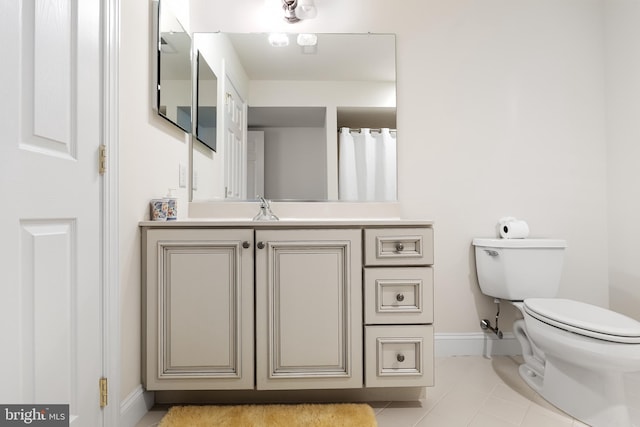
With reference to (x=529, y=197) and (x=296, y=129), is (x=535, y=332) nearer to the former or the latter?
(x=529, y=197)

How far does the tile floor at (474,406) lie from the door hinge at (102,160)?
1022 millimetres

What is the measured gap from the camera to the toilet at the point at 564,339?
4.14 feet

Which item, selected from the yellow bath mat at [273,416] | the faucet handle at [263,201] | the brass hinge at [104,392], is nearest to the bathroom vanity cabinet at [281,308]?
the yellow bath mat at [273,416]

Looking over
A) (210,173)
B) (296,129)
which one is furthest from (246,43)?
(210,173)

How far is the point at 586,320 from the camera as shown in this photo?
1.37 meters

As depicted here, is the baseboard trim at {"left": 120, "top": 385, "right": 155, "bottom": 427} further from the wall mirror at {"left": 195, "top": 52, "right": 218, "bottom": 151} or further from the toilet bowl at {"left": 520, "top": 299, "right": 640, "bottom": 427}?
the toilet bowl at {"left": 520, "top": 299, "right": 640, "bottom": 427}

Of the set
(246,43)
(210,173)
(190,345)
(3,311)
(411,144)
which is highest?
(246,43)

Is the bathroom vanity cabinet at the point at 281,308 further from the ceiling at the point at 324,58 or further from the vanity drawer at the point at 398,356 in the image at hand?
the ceiling at the point at 324,58

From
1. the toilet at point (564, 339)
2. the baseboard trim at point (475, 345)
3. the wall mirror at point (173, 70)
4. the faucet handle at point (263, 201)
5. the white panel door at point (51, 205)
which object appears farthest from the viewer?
the baseboard trim at point (475, 345)

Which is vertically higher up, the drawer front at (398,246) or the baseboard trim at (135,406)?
the drawer front at (398,246)

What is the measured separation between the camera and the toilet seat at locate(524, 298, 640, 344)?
1.24 metres

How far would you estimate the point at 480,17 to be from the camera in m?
2.03

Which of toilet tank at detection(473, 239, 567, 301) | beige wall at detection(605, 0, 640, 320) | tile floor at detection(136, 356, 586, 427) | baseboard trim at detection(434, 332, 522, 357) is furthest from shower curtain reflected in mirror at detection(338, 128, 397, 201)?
beige wall at detection(605, 0, 640, 320)

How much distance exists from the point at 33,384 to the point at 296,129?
156 cm
